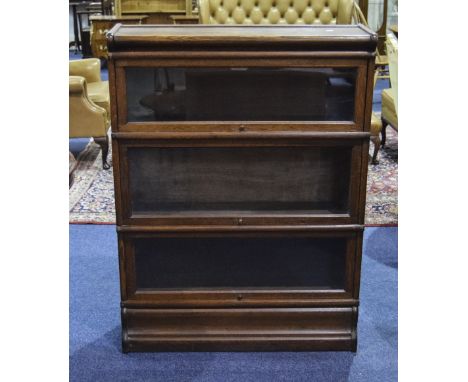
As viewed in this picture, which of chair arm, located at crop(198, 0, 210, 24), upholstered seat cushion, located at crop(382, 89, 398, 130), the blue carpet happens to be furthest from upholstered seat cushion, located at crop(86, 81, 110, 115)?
upholstered seat cushion, located at crop(382, 89, 398, 130)

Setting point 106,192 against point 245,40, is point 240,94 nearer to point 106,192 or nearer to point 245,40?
point 245,40

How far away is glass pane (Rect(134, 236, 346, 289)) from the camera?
1.67 metres

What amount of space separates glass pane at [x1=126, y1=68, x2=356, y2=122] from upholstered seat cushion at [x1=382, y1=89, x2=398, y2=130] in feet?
6.29

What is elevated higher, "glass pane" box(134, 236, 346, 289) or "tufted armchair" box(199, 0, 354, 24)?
"tufted armchair" box(199, 0, 354, 24)

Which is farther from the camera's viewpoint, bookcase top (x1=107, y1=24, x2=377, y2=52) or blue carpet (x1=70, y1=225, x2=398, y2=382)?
blue carpet (x1=70, y1=225, x2=398, y2=382)

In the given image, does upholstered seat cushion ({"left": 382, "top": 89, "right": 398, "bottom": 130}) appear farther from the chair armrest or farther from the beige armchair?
the chair armrest

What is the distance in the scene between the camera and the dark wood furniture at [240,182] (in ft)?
4.78

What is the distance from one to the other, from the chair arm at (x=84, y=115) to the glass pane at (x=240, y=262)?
5.65 ft

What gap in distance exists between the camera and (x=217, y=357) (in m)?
1.72

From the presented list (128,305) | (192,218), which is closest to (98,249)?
(128,305)

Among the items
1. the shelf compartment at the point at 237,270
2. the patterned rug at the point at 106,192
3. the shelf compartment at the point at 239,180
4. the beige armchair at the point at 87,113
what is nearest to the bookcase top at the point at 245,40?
the shelf compartment at the point at 239,180

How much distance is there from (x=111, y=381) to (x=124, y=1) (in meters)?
4.53

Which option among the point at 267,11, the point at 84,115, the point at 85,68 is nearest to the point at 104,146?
the point at 84,115

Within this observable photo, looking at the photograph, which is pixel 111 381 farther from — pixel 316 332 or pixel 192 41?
pixel 192 41
